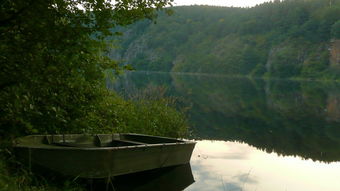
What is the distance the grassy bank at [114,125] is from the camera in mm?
7750

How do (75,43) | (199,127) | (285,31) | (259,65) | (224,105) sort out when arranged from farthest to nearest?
(285,31)
(259,65)
(224,105)
(199,127)
(75,43)

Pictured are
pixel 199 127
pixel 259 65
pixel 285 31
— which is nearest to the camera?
pixel 199 127

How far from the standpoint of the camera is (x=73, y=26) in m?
6.92

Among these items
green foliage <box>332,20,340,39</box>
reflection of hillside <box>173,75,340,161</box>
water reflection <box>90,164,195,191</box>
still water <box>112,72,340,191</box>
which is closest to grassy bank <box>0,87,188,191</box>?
water reflection <box>90,164,195,191</box>

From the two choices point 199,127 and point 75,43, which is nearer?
point 75,43

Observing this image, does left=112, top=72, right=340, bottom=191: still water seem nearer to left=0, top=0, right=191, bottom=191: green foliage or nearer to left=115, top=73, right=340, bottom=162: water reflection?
left=115, top=73, right=340, bottom=162: water reflection

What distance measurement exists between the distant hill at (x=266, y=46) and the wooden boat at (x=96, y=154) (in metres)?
84.5

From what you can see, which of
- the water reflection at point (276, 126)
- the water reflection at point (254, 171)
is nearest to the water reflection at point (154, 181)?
the water reflection at point (254, 171)

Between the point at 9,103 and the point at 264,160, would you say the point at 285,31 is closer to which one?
the point at 264,160

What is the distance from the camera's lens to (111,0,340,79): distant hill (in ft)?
395

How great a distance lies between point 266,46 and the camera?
487ft

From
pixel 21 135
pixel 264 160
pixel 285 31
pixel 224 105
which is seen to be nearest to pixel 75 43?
pixel 21 135

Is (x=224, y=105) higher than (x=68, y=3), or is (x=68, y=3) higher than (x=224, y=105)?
(x=68, y=3)

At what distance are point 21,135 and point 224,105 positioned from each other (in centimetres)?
2969
